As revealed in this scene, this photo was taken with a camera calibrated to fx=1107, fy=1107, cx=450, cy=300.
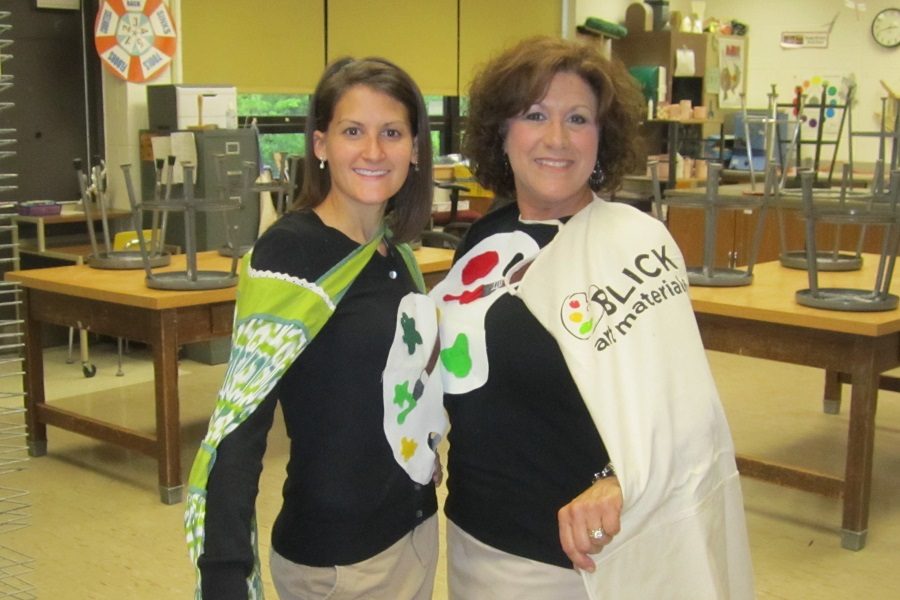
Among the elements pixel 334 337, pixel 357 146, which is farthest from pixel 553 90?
pixel 334 337

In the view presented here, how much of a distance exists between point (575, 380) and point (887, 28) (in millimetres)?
8648

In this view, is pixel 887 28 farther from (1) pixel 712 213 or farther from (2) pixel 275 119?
(1) pixel 712 213

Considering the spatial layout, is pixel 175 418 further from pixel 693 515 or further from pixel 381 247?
pixel 693 515

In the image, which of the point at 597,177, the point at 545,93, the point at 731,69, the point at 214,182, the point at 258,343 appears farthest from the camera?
the point at 731,69

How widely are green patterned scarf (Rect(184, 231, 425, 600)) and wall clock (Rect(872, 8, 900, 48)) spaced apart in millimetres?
8607

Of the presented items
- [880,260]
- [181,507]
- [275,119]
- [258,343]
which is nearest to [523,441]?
[258,343]

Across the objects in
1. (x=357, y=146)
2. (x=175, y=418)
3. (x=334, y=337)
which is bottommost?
(x=175, y=418)

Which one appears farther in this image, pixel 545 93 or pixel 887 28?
pixel 887 28

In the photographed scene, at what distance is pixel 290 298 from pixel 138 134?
15.2 ft

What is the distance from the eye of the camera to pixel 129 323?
3.80 metres

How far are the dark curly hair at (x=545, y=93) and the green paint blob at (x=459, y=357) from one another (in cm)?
35

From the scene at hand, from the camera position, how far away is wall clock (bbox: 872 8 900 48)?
9.00m

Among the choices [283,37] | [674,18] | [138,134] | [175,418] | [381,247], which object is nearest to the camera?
[381,247]

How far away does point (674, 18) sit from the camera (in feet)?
29.1
